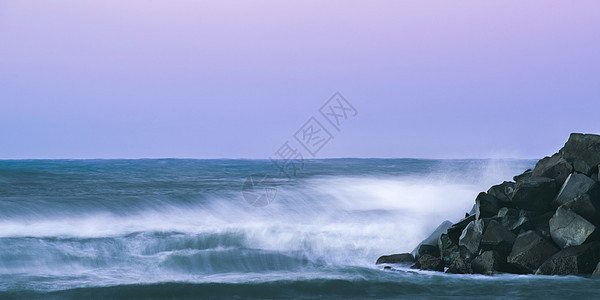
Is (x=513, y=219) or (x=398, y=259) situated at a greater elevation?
(x=513, y=219)

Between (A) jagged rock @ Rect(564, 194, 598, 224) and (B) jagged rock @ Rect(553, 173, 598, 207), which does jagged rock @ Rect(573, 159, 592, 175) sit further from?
(A) jagged rock @ Rect(564, 194, 598, 224)

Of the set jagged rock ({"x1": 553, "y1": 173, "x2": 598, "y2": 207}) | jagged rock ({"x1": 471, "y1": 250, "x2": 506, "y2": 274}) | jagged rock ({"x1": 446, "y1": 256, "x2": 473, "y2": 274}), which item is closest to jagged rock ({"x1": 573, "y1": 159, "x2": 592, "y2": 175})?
jagged rock ({"x1": 553, "y1": 173, "x2": 598, "y2": 207})

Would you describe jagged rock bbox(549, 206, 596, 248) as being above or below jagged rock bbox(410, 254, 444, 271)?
above

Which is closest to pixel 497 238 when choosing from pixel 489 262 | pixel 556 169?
pixel 489 262

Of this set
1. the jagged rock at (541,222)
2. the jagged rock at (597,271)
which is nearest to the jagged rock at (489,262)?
the jagged rock at (541,222)

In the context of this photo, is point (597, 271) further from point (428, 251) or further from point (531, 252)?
point (428, 251)

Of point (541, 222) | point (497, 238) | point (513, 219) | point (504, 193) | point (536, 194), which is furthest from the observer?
point (504, 193)

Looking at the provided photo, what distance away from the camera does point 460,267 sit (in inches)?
283

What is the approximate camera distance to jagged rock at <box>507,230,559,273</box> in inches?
273

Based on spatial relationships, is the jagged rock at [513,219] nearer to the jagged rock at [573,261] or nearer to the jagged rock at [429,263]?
the jagged rock at [573,261]

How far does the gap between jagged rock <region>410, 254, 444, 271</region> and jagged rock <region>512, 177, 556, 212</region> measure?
1.33m

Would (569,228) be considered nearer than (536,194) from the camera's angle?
Yes

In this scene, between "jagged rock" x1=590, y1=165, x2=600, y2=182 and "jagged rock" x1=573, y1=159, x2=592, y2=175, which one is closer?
"jagged rock" x1=590, y1=165, x2=600, y2=182

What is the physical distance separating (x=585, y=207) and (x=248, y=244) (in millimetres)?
5209
